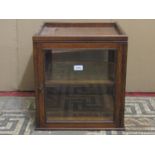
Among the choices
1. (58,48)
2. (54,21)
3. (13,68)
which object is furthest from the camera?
(13,68)

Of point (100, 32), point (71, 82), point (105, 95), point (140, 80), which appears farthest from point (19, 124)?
Result: point (140, 80)

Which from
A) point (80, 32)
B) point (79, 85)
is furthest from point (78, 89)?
point (80, 32)

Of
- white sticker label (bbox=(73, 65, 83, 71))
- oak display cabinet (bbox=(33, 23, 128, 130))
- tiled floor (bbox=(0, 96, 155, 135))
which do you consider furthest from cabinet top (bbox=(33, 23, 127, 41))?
tiled floor (bbox=(0, 96, 155, 135))

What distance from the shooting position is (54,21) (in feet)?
6.04

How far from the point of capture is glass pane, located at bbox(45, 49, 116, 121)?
1.48 m

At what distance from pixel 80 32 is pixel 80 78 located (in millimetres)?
238

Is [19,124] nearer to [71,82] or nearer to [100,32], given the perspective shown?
[71,82]

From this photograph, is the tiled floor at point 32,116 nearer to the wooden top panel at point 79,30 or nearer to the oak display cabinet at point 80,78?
the oak display cabinet at point 80,78

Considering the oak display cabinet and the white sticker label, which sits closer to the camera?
the oak display cabinet

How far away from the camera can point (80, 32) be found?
1541 millimetres

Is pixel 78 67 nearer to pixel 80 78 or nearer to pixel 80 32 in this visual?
pixel 80 78

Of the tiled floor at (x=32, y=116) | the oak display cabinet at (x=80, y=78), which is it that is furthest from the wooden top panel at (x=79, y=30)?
the tiled floor at (x=32, y=116)

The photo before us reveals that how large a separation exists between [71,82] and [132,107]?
49cm

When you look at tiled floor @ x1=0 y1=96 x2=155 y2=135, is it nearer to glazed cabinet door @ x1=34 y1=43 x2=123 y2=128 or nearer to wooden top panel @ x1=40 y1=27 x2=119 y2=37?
glazed cabinet door @ x1=34 y1=43 x2=123 y2=128
